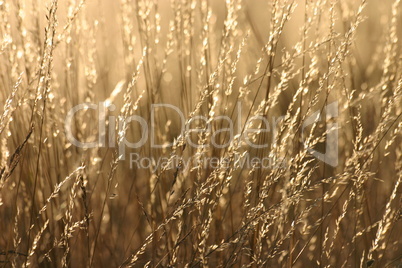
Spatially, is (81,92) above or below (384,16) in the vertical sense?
below

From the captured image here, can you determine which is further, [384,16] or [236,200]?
[384,16]

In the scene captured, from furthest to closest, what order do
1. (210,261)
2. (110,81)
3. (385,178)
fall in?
(110,81)
(385,178)
(210,261)

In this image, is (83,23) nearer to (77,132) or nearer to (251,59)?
(77,132)

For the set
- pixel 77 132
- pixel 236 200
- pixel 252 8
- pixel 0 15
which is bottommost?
pixel 236 200

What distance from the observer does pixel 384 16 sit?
273cm

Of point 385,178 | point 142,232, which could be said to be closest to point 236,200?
point 142,232

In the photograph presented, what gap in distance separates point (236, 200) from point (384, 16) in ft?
3.89

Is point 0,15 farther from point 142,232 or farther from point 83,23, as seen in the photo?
point 142,232

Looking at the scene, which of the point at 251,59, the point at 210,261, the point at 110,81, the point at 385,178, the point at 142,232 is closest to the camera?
the point at 210,261

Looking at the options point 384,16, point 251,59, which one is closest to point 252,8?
point 251,59

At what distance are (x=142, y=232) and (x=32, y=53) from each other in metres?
0.76

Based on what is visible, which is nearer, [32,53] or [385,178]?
[32,53]

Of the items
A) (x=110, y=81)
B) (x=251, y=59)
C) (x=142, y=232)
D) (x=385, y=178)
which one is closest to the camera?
(x=142, y=232)

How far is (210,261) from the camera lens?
1.84 meters
